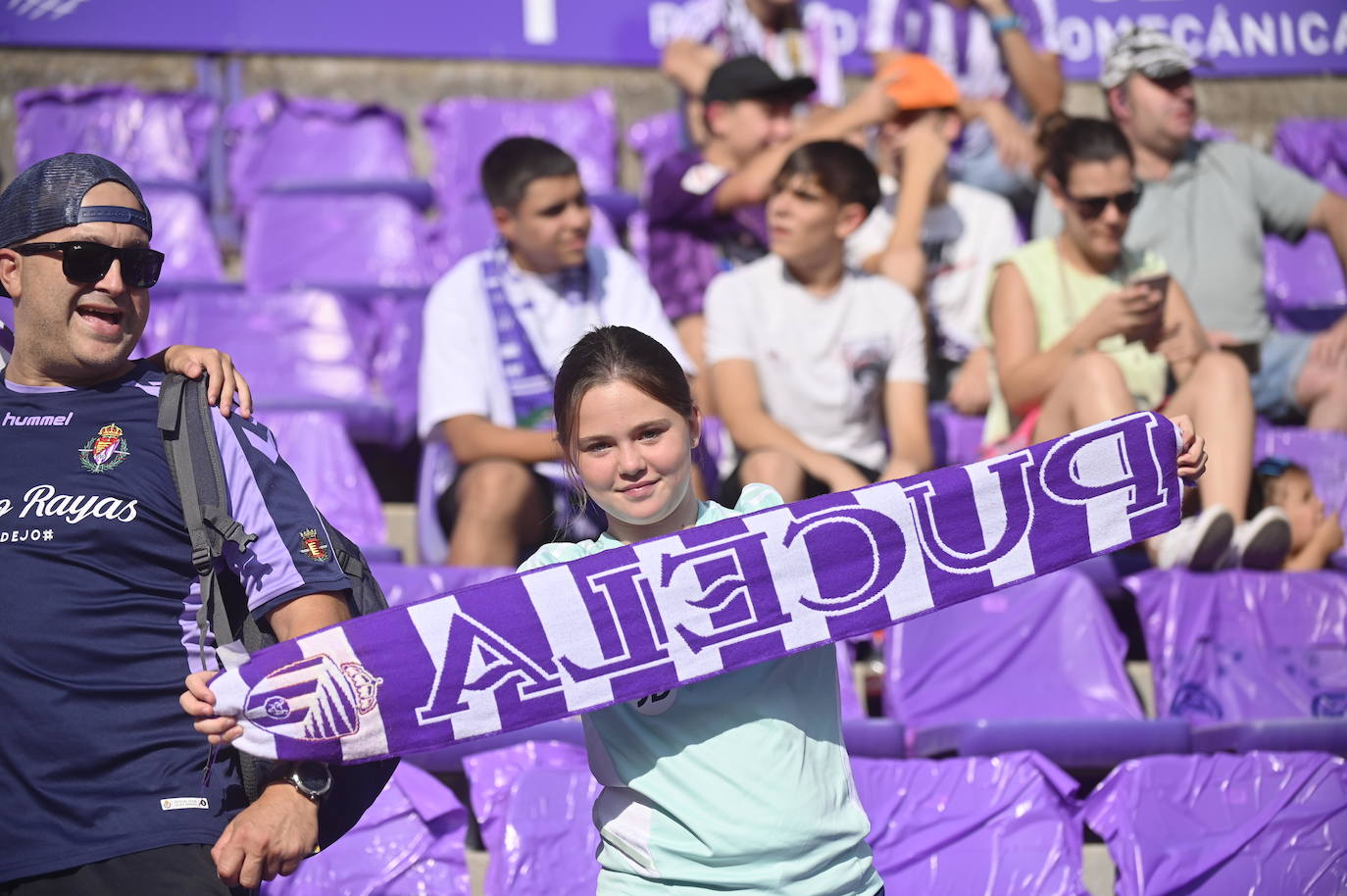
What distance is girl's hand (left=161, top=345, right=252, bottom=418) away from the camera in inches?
92.4

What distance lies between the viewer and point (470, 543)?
412 cm

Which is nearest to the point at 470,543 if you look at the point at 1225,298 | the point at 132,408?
the point at 132,408

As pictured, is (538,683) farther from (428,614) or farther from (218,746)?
(218,746)

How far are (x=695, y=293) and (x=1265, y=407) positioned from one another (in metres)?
2.02

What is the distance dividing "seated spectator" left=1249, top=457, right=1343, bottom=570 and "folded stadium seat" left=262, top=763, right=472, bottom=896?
2.47 m

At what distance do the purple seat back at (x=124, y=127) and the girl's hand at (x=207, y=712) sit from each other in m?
4.55

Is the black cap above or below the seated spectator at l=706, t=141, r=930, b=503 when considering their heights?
above

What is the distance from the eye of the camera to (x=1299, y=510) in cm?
436

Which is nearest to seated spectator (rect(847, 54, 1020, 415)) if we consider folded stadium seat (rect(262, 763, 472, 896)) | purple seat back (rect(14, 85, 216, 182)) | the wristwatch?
folded stadium seat (rect(262, 763, 472, 896))

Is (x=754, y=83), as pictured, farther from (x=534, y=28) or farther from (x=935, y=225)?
(x=534, y=28)

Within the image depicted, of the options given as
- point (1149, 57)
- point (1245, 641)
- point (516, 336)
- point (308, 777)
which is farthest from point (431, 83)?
point (308, 777)

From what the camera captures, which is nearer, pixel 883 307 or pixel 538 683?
pixel 538 683

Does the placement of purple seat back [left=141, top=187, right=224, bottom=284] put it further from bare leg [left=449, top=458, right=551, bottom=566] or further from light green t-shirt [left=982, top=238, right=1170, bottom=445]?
light green t-shirt [left=982, top=238, right=1170, bottom=445]

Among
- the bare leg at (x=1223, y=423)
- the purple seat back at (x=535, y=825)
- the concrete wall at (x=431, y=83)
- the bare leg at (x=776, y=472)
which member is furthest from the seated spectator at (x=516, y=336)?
the concrete wall at (x=431, y=83)
